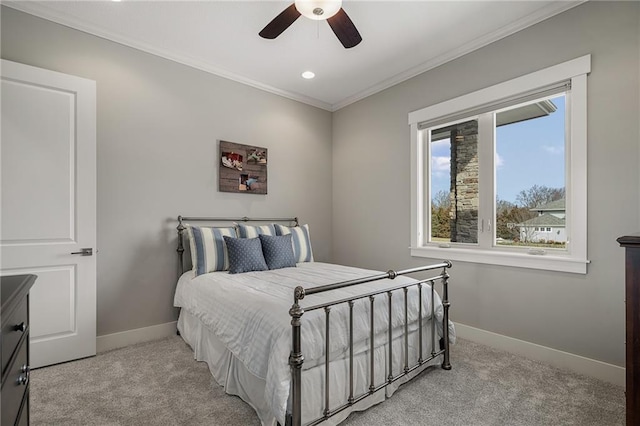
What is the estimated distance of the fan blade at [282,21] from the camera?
204 centimetres

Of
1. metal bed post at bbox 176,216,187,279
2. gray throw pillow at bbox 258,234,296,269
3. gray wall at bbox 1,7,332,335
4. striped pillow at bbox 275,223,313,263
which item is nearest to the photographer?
gray wall at bbox 1,7,332,335

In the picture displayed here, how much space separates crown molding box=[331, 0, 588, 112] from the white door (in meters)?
2.97

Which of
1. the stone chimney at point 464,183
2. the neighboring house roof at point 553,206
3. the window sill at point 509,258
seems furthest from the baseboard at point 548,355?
the neighboring house roof at point 553,206

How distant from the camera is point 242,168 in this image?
3674mm

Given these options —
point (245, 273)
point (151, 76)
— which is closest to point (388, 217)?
Answer: point (245, 273)

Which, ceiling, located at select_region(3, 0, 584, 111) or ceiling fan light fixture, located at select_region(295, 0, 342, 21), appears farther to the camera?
ceiling, located at select_region(3, 0, 584, 111)

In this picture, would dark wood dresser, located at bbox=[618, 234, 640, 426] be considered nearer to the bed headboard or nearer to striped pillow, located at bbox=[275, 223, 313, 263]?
striped pillow, located at bbox=[275, 223, 313, 263]

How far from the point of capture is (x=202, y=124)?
11.2 feet

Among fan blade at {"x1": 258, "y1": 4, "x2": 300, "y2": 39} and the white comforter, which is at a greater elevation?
fan blade at {"x1": 258, "y1": 4, "x2": 300, "y2": 39}

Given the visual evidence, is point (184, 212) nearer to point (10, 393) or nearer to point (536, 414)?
point (10, 393)

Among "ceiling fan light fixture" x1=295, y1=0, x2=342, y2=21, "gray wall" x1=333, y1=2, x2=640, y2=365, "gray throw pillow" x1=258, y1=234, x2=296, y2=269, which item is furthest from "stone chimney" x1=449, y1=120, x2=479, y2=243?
"ceiling fan light fixture" x1=295, y1=0, x2=342, y2=21

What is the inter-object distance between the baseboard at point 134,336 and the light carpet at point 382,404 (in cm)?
22

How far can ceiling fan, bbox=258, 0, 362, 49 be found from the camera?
193 centimetres

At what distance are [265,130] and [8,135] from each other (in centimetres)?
231
